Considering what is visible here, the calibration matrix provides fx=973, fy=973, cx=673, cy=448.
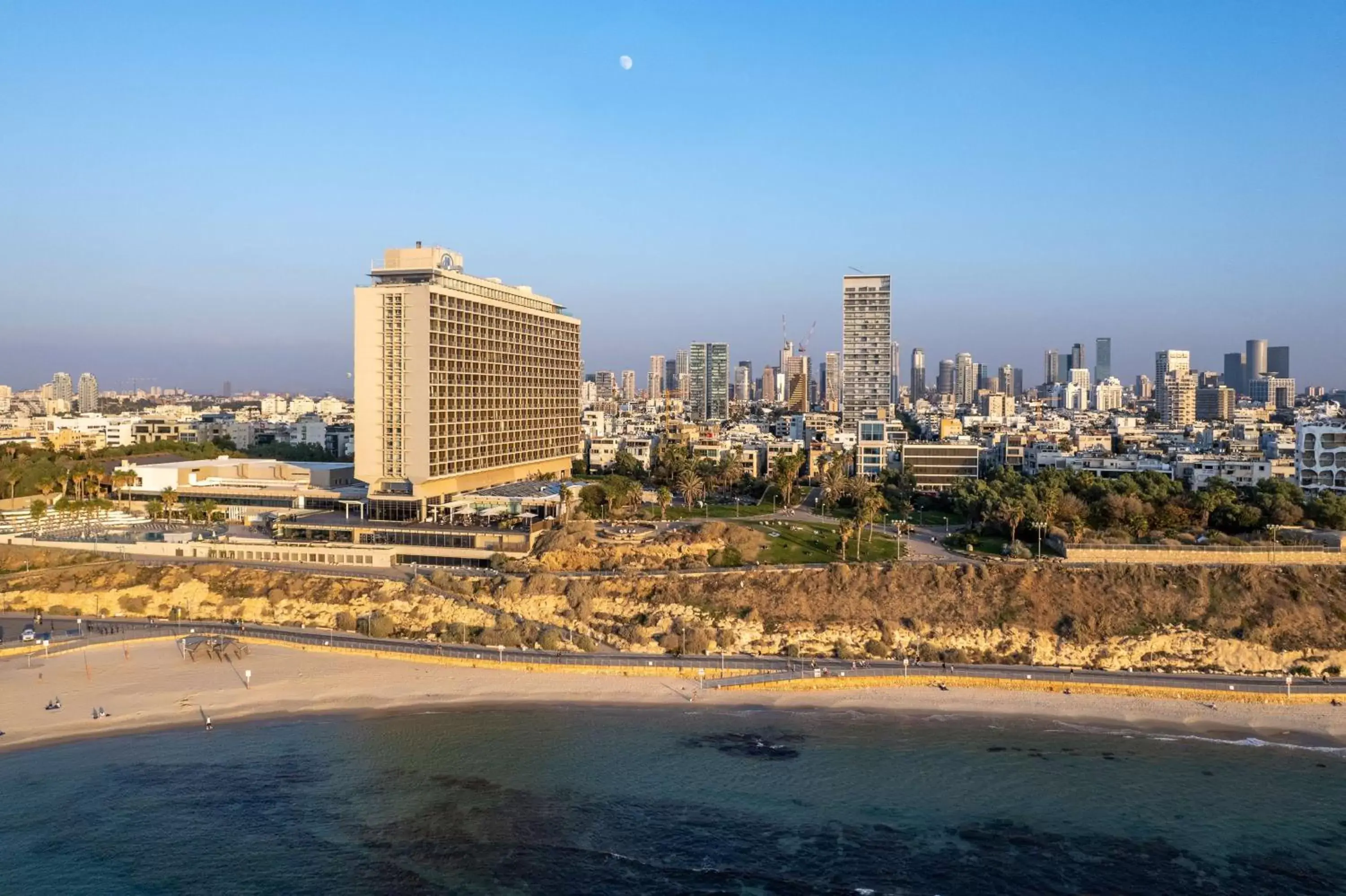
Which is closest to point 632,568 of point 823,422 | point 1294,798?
point 1294,798

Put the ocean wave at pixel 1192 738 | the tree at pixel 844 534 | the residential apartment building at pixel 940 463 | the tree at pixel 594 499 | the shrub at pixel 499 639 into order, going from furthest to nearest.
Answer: the residential apartment building at pixel 940 463 → the tree at pixel 594 499 → the tree at pixel 844 534 → the shrub at pixel 499 639 → the ocean wave at pixel 1192 738

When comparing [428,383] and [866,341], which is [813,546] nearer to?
[428,383]

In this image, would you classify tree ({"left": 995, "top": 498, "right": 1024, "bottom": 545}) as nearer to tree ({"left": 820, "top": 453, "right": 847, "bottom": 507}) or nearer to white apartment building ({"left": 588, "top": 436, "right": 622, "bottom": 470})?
tree ({"left": 820, "top": 453, "right": 847, "bottom": 507})

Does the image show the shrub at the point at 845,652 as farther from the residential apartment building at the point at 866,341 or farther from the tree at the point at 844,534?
the residential apartment building at the point at 866,341

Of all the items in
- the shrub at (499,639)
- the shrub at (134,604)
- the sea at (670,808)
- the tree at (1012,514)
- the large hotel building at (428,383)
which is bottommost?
the sea at (670,808)

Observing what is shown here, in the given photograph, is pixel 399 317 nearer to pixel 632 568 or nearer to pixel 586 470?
pixel 632 568

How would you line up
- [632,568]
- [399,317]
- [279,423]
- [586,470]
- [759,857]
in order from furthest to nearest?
1. [279,423]
2. [586,470]
3. [399,317]
4. [632,568]
5. [759,857]

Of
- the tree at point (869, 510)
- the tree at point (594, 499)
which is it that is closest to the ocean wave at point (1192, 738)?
the tree at point (869, 510)
